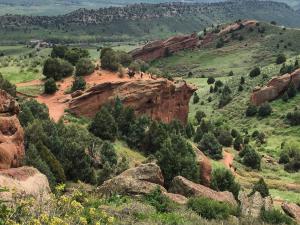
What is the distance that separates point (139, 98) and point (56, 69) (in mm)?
10342

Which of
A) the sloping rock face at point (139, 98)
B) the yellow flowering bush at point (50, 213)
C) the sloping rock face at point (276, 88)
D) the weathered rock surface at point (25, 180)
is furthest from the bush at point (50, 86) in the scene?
the sloping rock face at point (276, 88)

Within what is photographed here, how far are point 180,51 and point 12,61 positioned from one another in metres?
106

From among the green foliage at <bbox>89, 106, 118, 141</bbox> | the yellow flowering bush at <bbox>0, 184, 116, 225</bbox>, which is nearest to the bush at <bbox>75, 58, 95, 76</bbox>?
the green foliage at <bbox>89, 106, 118, 141</bbox>

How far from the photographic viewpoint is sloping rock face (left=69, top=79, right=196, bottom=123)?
195 ft

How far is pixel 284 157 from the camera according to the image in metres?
68.9

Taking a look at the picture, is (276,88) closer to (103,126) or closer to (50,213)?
(103,126)

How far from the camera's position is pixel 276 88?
100625mm

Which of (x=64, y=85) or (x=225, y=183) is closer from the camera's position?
(x=225, y=183)

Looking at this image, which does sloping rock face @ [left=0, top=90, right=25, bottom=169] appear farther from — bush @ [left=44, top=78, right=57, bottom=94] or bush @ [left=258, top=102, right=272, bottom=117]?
bush @ [left=258, top=102, right=272, bottom=117]

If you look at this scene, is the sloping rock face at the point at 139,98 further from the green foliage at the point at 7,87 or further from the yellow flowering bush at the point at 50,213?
the yellow flowering bush at the point at 50,213

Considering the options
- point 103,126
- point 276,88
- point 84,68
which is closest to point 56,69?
point 84,68

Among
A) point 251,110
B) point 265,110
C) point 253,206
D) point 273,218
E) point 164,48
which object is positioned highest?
point 273,218

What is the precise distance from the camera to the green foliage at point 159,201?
80.7 feet

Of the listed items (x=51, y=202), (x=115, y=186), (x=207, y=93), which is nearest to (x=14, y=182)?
(x=115, y=186)
